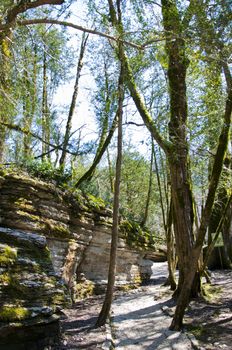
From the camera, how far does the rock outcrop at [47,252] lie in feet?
19.3

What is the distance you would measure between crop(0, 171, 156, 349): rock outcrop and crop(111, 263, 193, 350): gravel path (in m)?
1.52

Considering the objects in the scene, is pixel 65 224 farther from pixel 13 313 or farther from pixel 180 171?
pixel 13 313

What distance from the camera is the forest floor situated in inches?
253

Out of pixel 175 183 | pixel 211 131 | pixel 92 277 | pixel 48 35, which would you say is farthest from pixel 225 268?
pixel 48 35

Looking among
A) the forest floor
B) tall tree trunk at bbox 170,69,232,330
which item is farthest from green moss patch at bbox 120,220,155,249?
tall tree trunk at bbox 170,69,232,330

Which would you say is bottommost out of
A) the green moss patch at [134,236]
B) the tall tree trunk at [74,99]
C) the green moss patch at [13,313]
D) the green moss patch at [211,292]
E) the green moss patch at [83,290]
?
the green moss patch at [83,290]

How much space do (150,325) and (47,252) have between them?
301cm

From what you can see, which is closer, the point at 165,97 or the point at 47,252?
the point at 47,252

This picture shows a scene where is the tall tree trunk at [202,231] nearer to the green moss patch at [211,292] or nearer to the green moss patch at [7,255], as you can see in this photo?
the green moss patch at [211,292]

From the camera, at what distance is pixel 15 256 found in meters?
6.33

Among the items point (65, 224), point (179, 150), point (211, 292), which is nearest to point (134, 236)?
point (65, 224)

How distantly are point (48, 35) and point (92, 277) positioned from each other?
8334 mm

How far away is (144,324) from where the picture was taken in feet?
26.7

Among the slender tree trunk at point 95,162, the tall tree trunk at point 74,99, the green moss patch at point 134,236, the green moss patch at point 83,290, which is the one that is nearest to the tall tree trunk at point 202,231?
the green moss patch at point 83,290
